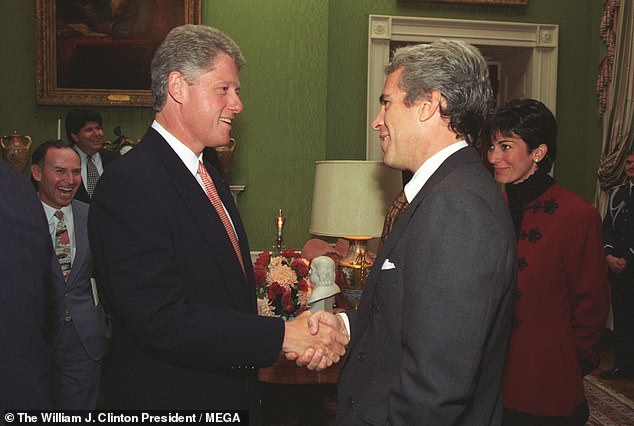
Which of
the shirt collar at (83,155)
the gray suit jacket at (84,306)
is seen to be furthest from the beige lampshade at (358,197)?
the shirt collar at (83,155)

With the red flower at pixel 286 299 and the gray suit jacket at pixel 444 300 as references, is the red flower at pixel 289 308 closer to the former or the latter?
the red flower at pixel 286 299

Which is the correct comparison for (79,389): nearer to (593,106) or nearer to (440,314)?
(440,314)

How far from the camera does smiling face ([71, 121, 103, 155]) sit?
4.75 m

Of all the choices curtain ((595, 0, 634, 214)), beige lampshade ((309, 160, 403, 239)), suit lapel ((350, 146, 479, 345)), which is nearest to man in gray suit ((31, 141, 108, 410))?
beige lampshade ((309, 160, 403, 239))

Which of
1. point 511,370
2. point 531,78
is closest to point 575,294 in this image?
point 511,370

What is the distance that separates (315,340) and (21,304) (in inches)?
38.3

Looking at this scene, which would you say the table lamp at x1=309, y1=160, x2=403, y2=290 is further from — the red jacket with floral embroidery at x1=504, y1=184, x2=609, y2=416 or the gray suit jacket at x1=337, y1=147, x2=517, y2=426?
the gray suit jacket at x1=337, y1=147, x2=517, y2=426

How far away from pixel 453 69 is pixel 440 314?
594 millimetres

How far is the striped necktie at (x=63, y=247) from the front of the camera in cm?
306

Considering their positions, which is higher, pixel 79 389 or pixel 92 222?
pixel 92 222

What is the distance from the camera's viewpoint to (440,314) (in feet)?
4.14

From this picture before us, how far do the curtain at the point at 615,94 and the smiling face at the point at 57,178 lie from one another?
4655 millimetres

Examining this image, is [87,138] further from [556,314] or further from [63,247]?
[556,314]

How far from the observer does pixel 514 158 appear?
7.61ft
